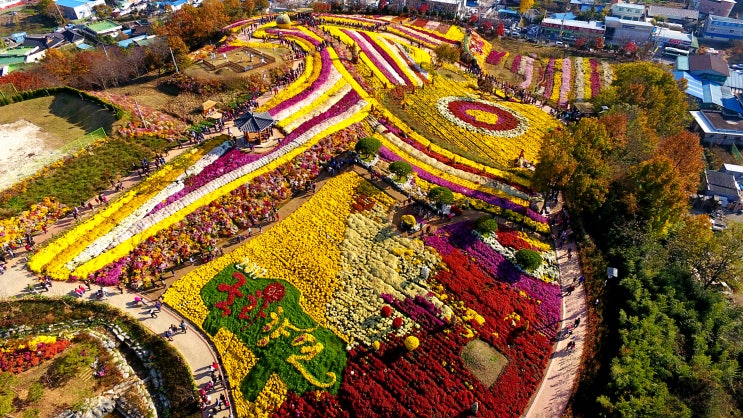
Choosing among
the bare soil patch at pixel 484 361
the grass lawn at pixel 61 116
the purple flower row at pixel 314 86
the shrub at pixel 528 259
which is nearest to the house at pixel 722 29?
the purple flower row at pixel 314 86

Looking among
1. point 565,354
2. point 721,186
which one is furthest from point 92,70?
point 721,186

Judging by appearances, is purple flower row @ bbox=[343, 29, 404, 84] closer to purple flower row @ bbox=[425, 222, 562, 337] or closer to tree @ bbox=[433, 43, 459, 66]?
tree @ bbox=[433, 43, 459, 66]

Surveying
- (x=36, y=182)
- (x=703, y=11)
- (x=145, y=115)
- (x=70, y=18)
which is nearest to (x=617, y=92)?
(x=145, y=115)

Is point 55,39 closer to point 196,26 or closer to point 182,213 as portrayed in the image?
point 196,26

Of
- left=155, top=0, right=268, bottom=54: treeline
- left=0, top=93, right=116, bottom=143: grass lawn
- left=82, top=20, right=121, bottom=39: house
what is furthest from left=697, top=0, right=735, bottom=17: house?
left=82, top=20, right=121, bottom=39: house

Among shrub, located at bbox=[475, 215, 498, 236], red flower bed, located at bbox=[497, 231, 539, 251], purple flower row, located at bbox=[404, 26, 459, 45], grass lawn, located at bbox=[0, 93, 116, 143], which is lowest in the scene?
red flower bed, located at bbox=[497, 231, 539, 251]
